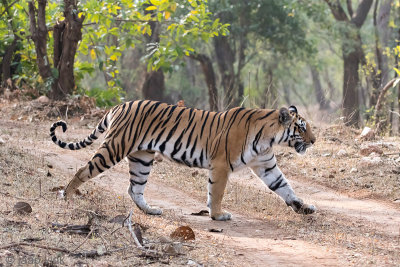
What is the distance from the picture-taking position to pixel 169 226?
5.81 m

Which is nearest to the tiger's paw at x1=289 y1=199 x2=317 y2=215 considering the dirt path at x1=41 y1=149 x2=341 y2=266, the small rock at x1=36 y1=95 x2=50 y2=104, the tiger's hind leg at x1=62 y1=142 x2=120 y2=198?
the dirt path at x1=41 y1=149 x2=341 y2=266

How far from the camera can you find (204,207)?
7359 mm

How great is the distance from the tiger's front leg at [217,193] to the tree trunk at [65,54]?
6.41 m

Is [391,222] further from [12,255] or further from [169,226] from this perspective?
[12,255]

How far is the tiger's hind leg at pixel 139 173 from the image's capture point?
271 inches

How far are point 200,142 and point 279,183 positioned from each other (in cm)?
101

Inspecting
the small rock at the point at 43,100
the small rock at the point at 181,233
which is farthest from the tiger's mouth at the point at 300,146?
the small rock at the point at 43,100

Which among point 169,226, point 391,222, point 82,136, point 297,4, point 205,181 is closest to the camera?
point 169,226

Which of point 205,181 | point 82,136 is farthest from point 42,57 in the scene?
point 205,181

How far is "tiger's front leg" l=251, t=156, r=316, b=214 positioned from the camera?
6.90m

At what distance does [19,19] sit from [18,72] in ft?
3.71

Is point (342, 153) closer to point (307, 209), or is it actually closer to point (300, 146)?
point (300, 146)

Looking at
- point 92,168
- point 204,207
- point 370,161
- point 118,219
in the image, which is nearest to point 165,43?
point 370,161

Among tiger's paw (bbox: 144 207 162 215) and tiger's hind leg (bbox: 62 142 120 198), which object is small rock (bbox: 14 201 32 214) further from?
tiger's paw (bbox: 144 207 162 215)
